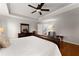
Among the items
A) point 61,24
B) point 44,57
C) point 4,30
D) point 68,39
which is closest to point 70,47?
point 68,39

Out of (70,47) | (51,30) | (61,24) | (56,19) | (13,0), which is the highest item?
(13,0)

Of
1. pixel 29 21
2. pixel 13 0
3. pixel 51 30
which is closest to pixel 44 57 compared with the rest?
pixel 51 30

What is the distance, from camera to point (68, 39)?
5.85 feet

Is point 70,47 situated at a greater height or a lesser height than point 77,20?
lesser

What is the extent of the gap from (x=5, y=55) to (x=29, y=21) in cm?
96

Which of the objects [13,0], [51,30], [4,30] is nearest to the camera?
[13,0]

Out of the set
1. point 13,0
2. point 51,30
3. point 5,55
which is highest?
point 13,0

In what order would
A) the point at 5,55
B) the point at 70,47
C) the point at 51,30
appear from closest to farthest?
the point at 5,55 → the point at 51,30 → the point at 70,47

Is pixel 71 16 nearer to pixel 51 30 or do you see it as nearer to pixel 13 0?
pixel 51 30

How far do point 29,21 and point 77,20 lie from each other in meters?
1.18

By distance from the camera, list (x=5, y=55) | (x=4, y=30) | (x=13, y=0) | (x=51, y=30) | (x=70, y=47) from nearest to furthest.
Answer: (x=13, y=0)
(x=5, y=55)
(x=4, y=30)
(x=51, y=30)
(x=70, y=47)

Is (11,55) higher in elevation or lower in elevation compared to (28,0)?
lower

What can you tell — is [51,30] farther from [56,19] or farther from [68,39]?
[68,39]

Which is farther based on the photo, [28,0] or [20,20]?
[20,20]
